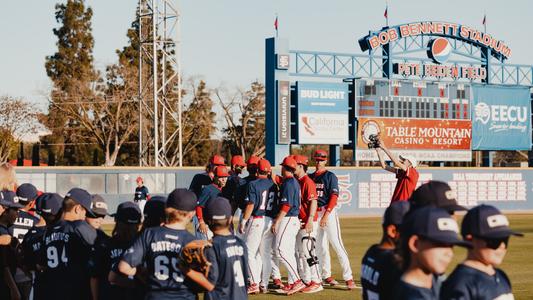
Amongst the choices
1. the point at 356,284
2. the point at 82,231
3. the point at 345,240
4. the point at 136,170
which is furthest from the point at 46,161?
the point at 82,231

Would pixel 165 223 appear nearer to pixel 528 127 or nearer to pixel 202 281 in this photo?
pixel 202 281

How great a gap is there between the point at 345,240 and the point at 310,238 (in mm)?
9952

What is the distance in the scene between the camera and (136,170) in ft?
123

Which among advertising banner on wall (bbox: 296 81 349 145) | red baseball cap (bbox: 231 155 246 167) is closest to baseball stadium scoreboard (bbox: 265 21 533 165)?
advertising banner on wall (bbox: 296 81 349 145)

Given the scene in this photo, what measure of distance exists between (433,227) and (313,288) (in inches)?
352

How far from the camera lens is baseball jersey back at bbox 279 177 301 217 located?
1284cm

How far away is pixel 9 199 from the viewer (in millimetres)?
9148

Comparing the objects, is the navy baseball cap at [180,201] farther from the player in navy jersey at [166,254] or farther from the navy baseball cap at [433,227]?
the navy baseball cap at [433,227]

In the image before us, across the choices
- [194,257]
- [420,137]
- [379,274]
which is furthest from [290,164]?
[420,137]

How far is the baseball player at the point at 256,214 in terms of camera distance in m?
13.0

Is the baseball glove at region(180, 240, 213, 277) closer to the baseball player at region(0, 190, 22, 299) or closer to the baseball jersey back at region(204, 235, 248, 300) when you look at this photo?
the baseball jersey back at region(204, 235, 248, 300)

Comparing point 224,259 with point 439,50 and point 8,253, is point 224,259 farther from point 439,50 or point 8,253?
point 439,50

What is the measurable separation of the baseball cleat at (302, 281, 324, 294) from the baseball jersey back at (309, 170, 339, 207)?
4.04 ft

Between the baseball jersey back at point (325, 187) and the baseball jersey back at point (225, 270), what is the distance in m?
6.95
